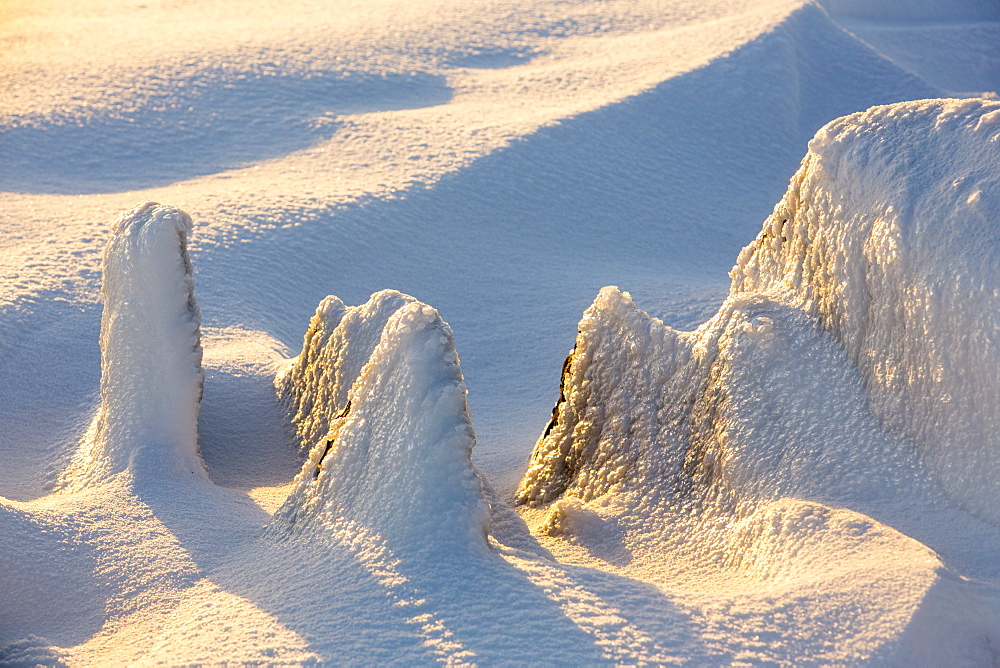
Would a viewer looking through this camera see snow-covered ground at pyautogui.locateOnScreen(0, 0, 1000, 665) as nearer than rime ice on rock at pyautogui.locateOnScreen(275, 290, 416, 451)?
Yes

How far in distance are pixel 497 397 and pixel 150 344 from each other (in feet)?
3.90

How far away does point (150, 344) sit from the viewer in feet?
7.54

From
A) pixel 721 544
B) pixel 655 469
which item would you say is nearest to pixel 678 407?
pixel 655 469

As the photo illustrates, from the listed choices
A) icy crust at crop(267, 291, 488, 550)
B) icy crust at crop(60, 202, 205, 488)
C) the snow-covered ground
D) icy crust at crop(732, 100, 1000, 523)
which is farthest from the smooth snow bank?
icy crust at crop(267, 291, 488, 550)

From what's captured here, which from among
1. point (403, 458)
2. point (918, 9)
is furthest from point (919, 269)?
point (918, 9)

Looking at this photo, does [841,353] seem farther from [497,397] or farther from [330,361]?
[497,397]

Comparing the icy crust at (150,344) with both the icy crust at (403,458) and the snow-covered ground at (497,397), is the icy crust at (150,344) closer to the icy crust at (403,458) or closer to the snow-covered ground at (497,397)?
the snow-covered ground at (497,397)

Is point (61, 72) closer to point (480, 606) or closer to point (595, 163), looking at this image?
point (595, 163)

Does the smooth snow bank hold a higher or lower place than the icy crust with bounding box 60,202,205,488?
higher

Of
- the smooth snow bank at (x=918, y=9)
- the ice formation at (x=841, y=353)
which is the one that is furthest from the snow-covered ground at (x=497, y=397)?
the smooth snow bank at (x=918, y=9)

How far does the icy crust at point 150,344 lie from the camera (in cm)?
224

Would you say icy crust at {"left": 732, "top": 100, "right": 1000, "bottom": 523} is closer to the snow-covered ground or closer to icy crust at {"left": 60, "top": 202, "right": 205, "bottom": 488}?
the snow-covered ground

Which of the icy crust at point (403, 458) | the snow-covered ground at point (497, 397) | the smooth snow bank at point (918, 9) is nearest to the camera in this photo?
the snow-covered ground at point (497, 397)

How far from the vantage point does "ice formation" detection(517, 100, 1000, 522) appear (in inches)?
66.8
